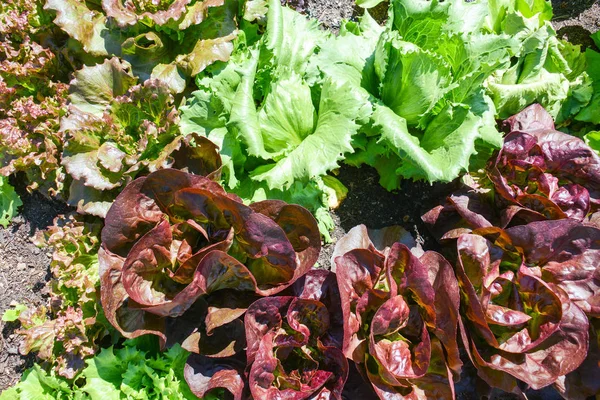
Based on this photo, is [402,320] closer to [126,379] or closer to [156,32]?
[126,379]

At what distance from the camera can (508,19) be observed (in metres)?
3.30

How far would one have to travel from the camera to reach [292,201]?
3.10 meters

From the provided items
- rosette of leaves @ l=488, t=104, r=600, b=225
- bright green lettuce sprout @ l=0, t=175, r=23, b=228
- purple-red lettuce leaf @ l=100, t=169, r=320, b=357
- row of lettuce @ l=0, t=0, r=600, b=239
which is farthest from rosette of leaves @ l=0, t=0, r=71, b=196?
rosette of leaves @ l=488, t=104, r=600, b=225

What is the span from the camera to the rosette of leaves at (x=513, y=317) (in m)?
2.68

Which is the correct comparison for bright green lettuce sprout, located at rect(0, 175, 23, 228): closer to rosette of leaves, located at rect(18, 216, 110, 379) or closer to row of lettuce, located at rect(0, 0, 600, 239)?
row of lettuce, located at rect(0, 0, 600, 239)

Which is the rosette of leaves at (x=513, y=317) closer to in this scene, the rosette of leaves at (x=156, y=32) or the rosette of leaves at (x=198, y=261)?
the rosette of leaves at (x=198, y=261)

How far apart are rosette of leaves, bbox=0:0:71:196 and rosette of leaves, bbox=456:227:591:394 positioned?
262 centimetres

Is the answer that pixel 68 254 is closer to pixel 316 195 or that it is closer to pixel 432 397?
pixel 316 195

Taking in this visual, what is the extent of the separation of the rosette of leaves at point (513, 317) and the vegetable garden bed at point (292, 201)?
0.04 feet

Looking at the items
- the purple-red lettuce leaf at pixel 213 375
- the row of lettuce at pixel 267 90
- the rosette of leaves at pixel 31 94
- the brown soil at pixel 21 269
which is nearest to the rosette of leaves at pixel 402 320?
the row of lettuce at pixel 267 90

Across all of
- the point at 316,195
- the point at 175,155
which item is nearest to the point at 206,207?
the point at 175,155

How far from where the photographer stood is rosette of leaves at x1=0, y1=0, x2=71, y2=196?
10.6 ft

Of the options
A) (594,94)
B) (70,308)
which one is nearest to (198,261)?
(70,308)

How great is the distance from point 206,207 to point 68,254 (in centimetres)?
107
